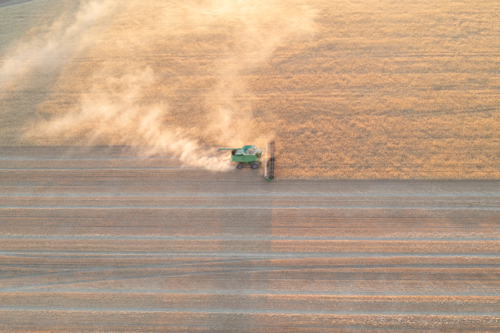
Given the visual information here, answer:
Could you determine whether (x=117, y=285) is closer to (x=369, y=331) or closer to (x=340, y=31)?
(x=369, y=331)

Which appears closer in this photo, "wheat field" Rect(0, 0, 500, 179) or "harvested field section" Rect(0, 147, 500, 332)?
"harvested field section" Rect(0, 147, 500, 332)

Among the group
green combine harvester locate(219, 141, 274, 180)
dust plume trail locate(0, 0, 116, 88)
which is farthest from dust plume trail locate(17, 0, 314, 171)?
green combine harvester locate(219, 141, 274, 180)

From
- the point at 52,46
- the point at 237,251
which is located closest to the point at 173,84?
the point at 52,46

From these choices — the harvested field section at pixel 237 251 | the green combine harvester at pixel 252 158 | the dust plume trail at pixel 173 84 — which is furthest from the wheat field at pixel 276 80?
the harvested field section at pixel 237 251

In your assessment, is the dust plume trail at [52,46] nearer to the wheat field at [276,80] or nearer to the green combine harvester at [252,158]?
the wheat field at [276,80]

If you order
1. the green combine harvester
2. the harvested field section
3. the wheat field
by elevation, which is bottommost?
the harvested field section

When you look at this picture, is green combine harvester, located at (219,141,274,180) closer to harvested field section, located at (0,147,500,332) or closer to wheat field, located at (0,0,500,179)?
harvested field section, located at (0,147,500,332)
